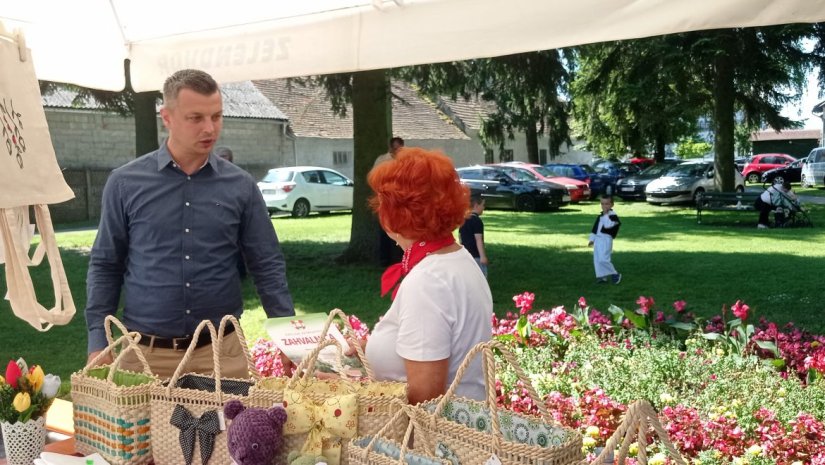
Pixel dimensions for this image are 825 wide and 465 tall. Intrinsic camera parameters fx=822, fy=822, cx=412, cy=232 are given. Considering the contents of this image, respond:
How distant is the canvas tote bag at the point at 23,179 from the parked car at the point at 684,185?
88.1 feet

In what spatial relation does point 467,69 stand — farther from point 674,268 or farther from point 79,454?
point 79,454

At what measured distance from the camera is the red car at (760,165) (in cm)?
4422

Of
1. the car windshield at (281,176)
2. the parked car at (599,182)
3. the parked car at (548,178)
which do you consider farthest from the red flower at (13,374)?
the parked car at (599,182)

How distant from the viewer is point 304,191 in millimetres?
25281

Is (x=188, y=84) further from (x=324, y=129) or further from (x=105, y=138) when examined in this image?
(x=324, y=129)

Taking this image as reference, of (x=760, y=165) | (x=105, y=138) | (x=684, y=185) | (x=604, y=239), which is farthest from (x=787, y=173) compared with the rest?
(x=604, y=239)

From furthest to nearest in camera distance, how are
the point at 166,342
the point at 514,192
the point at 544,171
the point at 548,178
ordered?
the point at 544,171 < the point at 548,178 < the point at 514,192 < the point at 166,342

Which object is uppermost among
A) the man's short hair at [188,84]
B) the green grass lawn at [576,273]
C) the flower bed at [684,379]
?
the man's short hair at [188,84]

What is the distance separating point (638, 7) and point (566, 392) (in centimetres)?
254

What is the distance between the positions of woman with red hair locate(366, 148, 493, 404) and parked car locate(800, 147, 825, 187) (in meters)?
38.3

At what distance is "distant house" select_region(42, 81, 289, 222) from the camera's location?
992 inches

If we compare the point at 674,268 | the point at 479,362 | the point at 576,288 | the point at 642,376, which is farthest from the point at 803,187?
the point at 479,362

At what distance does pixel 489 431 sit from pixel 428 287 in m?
0.47

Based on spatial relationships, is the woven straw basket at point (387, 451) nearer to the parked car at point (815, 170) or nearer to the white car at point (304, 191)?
the white car at point (304, 191)
